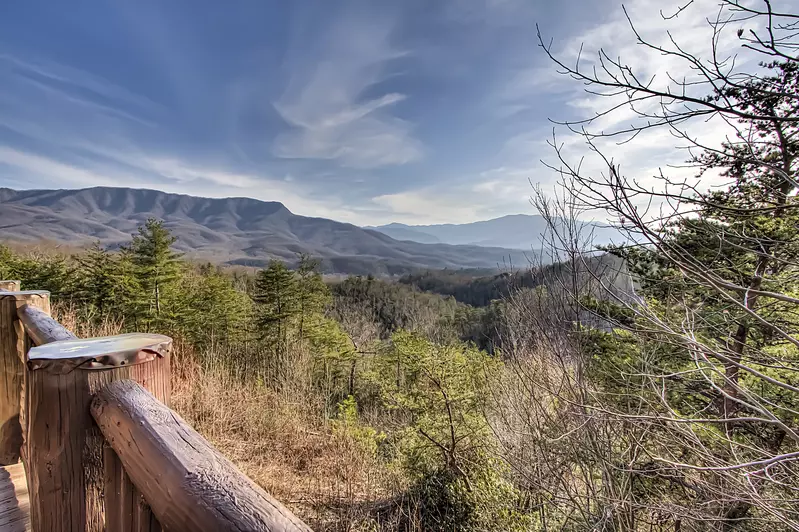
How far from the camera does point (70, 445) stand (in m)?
0.83

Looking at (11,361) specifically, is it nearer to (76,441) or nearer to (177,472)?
(76,441)

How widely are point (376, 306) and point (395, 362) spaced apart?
803 inches

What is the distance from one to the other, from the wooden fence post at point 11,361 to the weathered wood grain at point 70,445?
1.45 meters

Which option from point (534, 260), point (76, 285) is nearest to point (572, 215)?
point (534, 260)

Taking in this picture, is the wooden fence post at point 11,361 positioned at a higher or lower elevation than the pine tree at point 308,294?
higher

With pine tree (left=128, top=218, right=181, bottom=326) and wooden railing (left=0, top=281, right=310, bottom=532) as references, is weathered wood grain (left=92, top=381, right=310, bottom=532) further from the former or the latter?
pine tree (left=128, top=218, right=181, bottom=326)

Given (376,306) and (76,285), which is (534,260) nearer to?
(76,285)

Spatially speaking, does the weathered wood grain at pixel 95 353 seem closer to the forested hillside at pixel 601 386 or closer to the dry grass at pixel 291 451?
the forested hillside at pixel 601 386

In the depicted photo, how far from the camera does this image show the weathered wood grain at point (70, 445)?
81 centimetres

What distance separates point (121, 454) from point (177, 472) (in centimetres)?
27

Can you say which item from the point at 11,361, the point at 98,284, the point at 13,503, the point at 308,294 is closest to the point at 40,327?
the point at 11,361

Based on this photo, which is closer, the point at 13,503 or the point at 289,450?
the point at 13,503

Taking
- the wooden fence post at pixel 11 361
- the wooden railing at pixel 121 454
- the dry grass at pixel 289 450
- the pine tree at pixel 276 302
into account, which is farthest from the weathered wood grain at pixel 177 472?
the pine tree at pixel 276 302

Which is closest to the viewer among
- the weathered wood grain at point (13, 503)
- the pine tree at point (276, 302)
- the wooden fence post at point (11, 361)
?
the weathered wood grain at point (13, 503)
